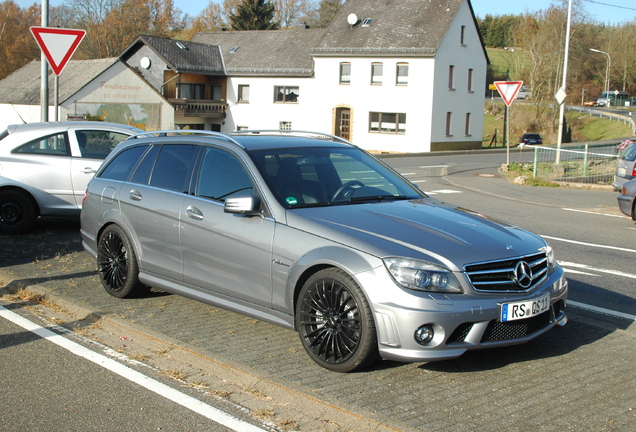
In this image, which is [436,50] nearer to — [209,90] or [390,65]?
[390,65]

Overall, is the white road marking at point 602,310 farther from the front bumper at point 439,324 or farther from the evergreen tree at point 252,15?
the evergreen tree at point 252,15

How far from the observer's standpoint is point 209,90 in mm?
62562

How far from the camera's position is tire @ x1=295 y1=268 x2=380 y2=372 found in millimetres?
4840

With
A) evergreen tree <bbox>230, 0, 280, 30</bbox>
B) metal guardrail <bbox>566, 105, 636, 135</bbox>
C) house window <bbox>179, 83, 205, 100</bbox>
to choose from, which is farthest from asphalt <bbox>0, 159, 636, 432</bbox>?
evergreen tree <bbox>230, 0, 280, 30</bbox>

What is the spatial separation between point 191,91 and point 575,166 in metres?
42.7

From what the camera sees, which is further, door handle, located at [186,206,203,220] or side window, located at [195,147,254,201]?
door handle, located at [186,206,203,220]

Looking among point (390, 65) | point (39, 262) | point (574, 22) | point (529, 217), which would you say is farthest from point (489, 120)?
point (39, 262)

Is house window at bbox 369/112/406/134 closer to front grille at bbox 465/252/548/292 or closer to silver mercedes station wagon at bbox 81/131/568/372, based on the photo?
silver mercedes station wagon at bbox 81/131/568/372

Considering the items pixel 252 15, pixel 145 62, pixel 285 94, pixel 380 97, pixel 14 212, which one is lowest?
pixel 14 212

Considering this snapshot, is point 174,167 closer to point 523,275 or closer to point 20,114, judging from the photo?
point 523,275

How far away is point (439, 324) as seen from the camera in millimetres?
4699

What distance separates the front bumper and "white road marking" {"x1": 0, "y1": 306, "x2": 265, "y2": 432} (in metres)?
1.13

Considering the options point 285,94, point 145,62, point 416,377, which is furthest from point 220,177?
point 285,94

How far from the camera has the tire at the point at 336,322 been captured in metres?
4.84
